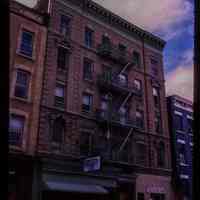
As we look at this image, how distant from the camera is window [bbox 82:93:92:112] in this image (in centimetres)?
2273

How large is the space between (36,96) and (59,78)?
9.25 ft

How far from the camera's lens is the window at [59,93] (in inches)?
836

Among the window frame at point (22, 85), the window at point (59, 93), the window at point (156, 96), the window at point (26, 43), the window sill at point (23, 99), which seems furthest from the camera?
the window at point (156, 96)

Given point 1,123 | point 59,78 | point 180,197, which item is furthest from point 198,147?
point 180,197

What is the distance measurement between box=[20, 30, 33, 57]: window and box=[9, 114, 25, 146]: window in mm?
5167

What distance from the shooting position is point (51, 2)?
906 inches

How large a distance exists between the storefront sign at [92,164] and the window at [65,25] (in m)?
11.4

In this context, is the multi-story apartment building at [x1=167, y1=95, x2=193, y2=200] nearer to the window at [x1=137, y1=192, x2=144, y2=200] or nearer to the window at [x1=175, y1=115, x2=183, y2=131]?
the window at [x1=175, y1=115, x2=183, y2=131]

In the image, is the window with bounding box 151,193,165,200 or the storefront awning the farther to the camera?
the window with bounding box 151,193,165,200

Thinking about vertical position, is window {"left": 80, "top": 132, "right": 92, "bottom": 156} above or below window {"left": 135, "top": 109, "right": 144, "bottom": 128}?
below

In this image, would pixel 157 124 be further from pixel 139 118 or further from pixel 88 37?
pixel 88 37

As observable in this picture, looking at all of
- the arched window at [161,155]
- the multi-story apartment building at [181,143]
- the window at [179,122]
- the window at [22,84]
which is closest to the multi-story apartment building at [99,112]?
the arched window at [161,155]

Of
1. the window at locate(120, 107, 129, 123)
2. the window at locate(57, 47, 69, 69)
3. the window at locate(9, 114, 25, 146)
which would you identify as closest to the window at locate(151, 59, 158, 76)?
the window at locate(120, 107, 129, 123)

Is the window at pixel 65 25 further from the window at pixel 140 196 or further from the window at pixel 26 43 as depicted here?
the window at pixel 140 196
